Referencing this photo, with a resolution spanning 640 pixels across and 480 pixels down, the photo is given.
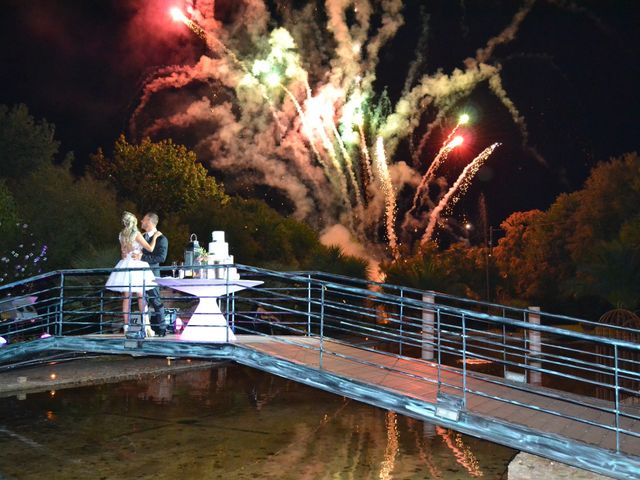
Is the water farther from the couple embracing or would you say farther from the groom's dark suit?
the couple embracing

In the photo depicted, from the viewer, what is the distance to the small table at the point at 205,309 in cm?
1010

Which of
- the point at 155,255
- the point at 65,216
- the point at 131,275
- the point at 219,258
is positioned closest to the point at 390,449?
the point at 219,258

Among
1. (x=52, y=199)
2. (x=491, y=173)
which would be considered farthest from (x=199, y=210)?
(x=491, y=173)

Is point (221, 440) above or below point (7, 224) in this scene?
below

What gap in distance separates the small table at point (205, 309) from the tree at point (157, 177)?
41.4 m

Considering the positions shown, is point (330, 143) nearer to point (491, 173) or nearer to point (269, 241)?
point (269, 241)

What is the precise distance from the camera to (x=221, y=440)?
382 inches

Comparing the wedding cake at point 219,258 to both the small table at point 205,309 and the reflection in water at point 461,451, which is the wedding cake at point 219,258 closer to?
the small table at point 205,309

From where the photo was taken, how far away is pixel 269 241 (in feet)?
140

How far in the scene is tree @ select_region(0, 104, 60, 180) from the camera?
3728 centimetres

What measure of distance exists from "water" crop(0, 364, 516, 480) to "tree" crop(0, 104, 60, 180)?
27095 mm

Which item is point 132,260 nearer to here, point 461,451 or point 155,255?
point 155,255

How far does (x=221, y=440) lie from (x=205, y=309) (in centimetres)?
200

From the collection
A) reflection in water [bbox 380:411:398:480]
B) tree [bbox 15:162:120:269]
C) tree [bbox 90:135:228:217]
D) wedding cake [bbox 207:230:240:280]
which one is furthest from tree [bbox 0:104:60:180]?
reflection in water [bbox 380:411:398:480]
